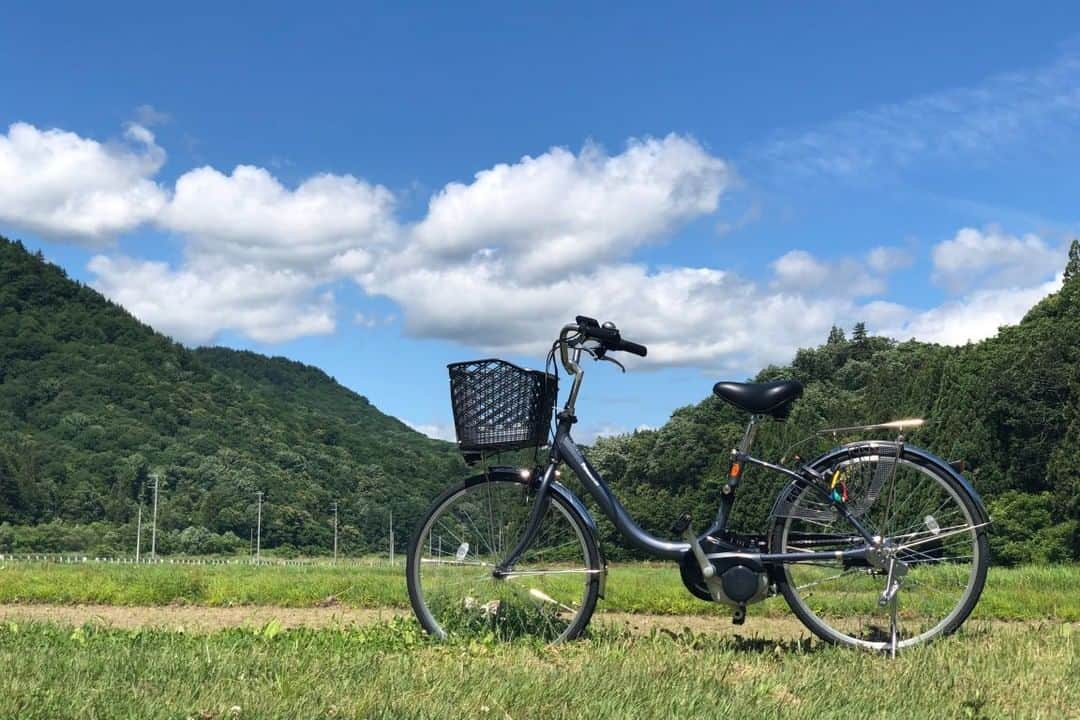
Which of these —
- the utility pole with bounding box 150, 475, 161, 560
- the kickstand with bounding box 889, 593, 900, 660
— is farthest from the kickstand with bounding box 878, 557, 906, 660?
the utility pole with bounding box 150, 475, 161, 560

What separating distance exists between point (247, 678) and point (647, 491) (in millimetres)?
53711

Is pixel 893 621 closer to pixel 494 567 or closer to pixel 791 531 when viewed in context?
pixel 791 531

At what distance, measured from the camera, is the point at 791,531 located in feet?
16.8

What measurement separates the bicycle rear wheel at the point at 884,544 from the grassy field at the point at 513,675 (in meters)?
0.19

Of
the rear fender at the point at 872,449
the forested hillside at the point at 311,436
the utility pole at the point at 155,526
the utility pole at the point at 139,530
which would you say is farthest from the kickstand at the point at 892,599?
the utility pole at the point at 139,530

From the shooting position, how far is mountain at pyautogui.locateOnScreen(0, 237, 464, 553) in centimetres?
7981

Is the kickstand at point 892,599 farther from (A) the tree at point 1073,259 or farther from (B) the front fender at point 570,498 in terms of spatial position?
(A) the tree at point 1073,259

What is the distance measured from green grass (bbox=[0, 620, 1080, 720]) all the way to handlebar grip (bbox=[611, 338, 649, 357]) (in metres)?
1.44

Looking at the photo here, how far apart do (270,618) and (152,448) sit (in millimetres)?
91990

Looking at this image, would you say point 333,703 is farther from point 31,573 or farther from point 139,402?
point 139,402

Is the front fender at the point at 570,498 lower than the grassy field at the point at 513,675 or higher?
higher

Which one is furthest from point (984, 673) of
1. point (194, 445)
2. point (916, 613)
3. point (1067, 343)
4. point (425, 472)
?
point (194, 445)

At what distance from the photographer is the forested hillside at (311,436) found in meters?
41.8

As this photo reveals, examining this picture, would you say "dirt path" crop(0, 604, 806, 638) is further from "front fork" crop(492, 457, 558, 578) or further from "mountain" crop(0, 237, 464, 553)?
"mountain" crop(0, 237, 464, 553)
